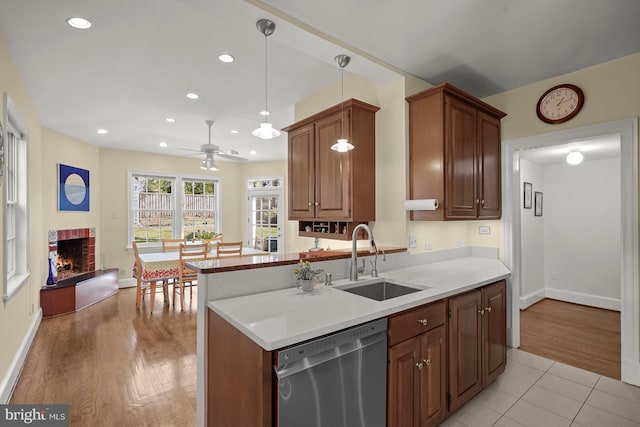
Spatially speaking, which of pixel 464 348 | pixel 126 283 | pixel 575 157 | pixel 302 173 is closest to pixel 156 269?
pixel 126 283

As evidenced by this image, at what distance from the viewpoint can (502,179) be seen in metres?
3.25

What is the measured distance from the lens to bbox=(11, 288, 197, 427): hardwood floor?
2.18m

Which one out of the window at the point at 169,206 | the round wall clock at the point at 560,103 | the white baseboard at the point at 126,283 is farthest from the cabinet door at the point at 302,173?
the white baseboard at the point at 126,283

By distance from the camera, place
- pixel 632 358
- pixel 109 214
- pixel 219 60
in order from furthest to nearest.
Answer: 1. pixel 109 214
2. pixel 219 60
3. pixel 632 358

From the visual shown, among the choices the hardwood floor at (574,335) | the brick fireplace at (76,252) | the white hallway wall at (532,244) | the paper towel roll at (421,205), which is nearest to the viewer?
the paper towel roll at (421,205)

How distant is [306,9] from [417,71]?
1.29m

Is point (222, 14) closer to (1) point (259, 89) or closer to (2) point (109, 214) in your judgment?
(1) point (259, 89)

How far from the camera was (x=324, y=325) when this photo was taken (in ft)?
4.46

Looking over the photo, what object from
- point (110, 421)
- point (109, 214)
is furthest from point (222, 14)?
point (109, 214)

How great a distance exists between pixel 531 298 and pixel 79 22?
5.94m

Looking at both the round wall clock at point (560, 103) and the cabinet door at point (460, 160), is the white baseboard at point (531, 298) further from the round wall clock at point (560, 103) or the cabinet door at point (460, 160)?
the round wall clock at point (560, 103)

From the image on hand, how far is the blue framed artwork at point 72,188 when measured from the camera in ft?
15.7

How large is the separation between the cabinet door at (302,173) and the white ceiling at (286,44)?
1.84ft

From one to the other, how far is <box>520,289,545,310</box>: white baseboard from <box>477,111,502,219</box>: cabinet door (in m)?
1.98
